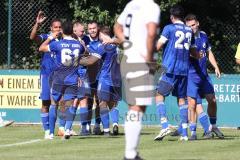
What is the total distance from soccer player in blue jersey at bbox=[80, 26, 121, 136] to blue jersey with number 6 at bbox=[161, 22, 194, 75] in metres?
2.10

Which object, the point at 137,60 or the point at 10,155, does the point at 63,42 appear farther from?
the point at 137,60

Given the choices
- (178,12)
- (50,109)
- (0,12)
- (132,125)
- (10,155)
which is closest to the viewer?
(132,125)

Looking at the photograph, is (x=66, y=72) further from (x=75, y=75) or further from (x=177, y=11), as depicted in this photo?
(x=177, y=11)

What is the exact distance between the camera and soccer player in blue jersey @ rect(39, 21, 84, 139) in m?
14.8

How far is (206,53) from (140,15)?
19.9 ft

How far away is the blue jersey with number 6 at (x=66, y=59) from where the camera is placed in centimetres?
1483

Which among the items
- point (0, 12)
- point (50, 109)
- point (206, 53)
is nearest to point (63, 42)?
point (50, 109)

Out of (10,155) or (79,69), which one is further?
(79,69)

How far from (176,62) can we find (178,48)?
25cm

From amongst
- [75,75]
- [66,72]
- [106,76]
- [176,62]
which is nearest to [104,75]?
[106,76]

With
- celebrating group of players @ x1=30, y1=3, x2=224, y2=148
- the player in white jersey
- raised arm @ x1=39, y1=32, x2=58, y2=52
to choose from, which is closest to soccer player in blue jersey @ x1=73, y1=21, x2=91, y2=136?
celebrating group of players @ x1=30, y1=3, x2=224, y2=148

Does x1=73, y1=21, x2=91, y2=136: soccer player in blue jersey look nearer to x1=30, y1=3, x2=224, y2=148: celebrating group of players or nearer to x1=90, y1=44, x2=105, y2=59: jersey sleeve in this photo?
x1=30, y1=3, x2=224, y2=148: celebrating group of players

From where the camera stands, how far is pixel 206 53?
15836 mm

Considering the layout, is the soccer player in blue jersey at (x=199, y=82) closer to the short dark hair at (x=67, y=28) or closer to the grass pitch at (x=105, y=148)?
the grass pitch at (x=105, y=148)
